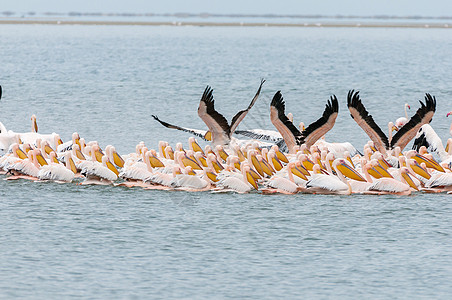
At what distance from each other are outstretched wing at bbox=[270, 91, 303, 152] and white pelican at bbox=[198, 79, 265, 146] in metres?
0.43

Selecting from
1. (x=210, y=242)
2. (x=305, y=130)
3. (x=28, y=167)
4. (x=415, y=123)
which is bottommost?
(x=210, y=242)

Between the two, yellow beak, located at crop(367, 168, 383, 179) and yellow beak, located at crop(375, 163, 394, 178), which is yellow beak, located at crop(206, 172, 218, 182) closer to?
yellow beak, located at crop(367, 168, 383, 179)

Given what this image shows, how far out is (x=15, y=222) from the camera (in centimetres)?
1490

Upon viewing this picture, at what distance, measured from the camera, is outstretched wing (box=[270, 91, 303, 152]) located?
749 inches

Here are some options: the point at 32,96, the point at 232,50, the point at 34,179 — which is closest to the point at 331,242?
the point at 34,179

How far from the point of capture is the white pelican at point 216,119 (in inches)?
720

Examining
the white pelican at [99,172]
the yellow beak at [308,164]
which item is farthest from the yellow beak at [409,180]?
the white pelican at [99,172]

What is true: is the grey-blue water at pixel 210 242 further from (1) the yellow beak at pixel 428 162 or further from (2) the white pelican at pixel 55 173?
(1) the yellow beak at pixel 428 162

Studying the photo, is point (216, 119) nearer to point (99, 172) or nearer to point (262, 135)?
point (262, 135)

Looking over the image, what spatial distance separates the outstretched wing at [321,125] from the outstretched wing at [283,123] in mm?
176

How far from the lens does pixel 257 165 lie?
669 inches

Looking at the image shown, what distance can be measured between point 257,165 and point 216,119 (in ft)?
6.62

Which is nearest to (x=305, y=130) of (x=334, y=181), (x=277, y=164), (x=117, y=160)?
(x=277, y=164)

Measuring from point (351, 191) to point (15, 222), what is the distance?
5586 mm
